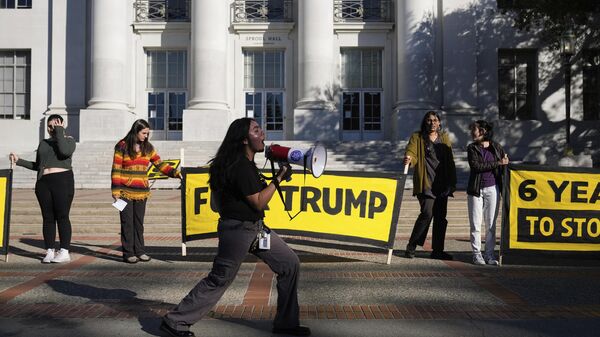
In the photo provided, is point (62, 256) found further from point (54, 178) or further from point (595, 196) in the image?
point (595, 196)

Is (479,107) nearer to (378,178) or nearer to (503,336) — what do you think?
(378,178)

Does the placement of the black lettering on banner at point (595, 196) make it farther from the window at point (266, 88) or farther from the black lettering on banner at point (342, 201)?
the window at point (266, 88)

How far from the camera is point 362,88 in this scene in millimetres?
27344

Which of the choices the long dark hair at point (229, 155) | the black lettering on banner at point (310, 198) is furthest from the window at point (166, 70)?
the long dark hair at point (229, 155)

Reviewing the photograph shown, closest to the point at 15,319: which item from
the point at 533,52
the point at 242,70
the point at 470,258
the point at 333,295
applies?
the point at 333,295

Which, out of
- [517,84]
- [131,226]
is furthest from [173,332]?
[517,84]

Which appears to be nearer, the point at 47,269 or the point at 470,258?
the point at 47,269

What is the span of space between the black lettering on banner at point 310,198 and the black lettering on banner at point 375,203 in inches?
Result: 28.8

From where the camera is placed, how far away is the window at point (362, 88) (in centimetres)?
2734

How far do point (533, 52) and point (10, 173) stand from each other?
82.0 feet

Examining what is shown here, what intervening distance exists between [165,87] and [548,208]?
22.8 metres

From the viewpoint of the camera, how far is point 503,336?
4.20m

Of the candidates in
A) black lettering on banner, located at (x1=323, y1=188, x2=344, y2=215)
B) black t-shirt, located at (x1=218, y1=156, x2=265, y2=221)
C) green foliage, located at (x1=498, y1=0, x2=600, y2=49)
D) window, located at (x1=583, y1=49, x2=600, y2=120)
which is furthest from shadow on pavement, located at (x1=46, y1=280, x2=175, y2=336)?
window, located at (x1=583, y1=49, x2=600, y2=120)

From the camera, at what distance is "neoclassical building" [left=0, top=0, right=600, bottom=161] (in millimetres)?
24719
